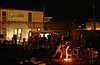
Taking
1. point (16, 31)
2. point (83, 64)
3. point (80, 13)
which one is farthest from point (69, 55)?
point (80, 13)

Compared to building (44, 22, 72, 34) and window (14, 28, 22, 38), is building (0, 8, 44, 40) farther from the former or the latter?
building (44, 22, 72, 34)

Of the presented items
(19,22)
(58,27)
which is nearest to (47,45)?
(19,22)

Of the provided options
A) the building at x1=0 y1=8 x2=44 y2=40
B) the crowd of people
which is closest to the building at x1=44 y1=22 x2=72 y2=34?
the building at x1=0 y1=8 x2=44 y2=40

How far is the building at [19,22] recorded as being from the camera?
131 ft

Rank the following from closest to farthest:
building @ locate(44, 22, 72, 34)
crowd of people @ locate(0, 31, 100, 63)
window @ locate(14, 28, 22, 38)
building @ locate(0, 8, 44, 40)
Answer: crowd of people @ locate(0, 31, 100, 63)
building @ locate(0, 8, 44, 40)
window @ locate(14, 28, 22, 38)
building @ locate(44, 22, 72, 34)

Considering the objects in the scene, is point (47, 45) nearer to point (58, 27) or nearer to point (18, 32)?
point (18, 32)

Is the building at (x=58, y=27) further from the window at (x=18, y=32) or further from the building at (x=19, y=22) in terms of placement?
the window at (x=18, y=32)

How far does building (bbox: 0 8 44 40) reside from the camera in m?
39.9

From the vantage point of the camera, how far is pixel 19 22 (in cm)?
4106

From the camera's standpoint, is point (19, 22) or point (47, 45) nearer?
point (47, 45)

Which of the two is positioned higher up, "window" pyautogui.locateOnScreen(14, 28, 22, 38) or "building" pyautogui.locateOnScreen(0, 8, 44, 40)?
"building" pyautogui.locateOnScreen(0, 8, 44, 40)

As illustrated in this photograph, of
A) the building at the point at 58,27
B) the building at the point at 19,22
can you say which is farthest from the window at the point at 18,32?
the building at the point at 58,27

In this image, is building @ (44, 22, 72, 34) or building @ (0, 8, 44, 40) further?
building @ (44, 22, 72, 34)

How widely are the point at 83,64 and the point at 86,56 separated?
326cm
